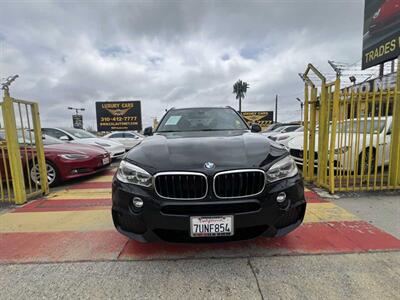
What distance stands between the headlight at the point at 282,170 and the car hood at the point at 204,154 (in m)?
0.05

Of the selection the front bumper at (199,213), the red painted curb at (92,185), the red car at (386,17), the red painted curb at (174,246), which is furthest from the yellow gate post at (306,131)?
the red car at (386,17)

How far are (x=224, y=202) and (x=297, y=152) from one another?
4407 millimetres

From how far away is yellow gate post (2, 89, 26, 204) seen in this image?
12.5 feet

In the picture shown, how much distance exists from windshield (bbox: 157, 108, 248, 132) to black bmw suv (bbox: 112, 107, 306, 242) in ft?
4.01

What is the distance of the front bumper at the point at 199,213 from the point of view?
193 cm

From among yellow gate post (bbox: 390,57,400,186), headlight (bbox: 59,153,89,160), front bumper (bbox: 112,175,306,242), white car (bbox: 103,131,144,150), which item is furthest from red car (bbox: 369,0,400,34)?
headlight (bbox: 59,153,89,160)

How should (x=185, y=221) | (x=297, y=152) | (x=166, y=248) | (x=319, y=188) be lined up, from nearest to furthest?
(x=185, y=221) → (x=166, y=248) → (x=319, y=188) → (x=297, y=152)

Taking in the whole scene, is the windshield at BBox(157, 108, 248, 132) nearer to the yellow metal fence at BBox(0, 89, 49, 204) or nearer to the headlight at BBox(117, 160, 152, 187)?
the headlight at BBox(117, 160, 152, 187)

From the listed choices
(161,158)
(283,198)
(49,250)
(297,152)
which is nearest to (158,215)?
(161,158)

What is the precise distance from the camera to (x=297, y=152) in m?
5.78

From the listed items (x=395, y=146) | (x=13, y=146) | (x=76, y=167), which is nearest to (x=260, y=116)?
(x=395, y=146)

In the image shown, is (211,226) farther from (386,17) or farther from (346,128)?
(386,17)

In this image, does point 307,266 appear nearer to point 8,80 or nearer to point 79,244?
point 79,244

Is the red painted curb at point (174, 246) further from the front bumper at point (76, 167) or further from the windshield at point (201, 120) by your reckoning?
the front bumper at point (76, 167)
